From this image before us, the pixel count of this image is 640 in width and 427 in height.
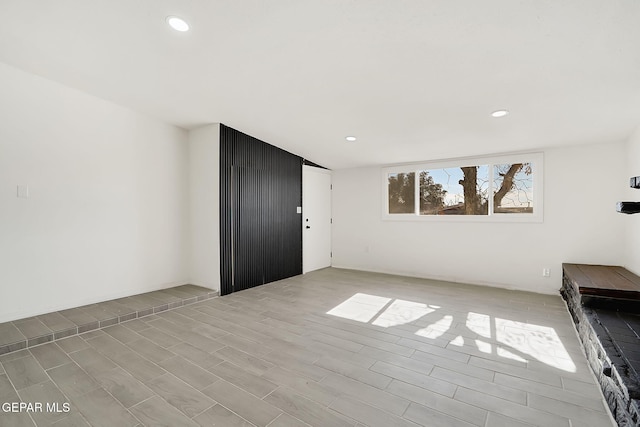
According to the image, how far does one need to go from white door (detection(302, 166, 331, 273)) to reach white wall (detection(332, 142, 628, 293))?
23.0 inches

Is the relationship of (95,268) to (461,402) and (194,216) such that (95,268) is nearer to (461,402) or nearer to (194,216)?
(194,216)

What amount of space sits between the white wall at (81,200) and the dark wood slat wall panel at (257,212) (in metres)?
0.87

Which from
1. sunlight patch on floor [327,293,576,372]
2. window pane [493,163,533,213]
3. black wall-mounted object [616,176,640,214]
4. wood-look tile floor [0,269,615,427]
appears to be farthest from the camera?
window pane [493,163,533,213]

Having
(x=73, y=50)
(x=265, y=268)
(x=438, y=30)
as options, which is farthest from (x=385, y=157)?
(x=73, y=50)

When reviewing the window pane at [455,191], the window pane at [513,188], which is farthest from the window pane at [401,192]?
the window pane at [513,188]

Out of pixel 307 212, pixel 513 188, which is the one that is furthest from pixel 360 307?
pixel 513 188

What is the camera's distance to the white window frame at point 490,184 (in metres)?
4.46

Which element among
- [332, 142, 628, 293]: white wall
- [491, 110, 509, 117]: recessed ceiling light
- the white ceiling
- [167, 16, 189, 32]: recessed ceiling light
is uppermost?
[167, 16, 189, 32]: recessed ceiling light

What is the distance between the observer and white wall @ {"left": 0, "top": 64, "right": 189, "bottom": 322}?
125 inches

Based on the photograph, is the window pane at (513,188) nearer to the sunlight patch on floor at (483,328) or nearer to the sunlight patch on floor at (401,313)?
the sunlight patch on floor at (483,328)

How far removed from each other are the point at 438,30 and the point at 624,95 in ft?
6.93

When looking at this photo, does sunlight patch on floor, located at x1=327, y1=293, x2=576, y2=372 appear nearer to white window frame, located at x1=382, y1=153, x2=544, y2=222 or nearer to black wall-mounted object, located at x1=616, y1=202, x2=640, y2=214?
black wall-mounted object, located at x1=616, y1=202, x2=640, y2=214

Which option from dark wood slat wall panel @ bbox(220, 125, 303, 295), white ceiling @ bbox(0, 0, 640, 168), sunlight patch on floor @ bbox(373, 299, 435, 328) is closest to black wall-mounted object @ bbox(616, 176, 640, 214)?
white ceiling @ bbox(0, 0, 640, 168)

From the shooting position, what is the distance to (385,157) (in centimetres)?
538
